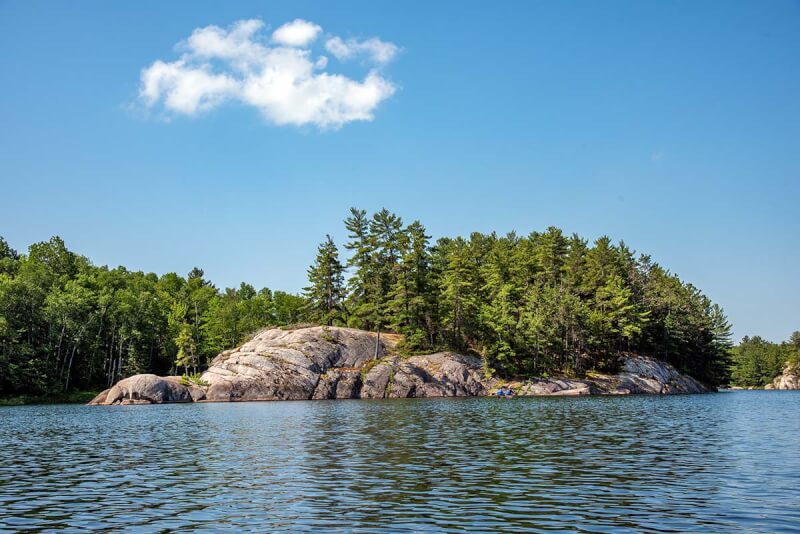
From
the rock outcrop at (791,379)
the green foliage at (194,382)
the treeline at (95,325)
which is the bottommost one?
the rock outcrop at (791,379)

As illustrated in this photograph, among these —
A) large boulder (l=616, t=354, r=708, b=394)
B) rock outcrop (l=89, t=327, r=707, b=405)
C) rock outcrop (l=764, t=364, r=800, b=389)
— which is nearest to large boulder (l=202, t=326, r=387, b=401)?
rock outcrop (l=89, t=327, r=707, b=405)

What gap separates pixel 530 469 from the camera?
22.2 meters

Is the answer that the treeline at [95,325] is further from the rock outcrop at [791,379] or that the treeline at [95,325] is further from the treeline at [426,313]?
the rock outcrop at [791,379]

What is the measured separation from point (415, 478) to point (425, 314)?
77467mm

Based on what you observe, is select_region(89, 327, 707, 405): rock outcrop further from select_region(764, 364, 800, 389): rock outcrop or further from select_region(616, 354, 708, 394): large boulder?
select_region(764, 364, 800, 389): rock outcrop

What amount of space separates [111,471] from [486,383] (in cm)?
7377

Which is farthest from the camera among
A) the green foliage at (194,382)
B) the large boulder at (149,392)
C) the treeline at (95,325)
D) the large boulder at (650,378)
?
the large boulder at (650,378)

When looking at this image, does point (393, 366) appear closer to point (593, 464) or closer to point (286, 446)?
point (286, 446)

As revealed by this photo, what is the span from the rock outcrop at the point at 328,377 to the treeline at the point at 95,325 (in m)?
18.0

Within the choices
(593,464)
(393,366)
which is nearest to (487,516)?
(593,464)

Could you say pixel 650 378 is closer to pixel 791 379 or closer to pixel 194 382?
pixel 194 382

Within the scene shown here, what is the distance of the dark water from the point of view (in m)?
15.3

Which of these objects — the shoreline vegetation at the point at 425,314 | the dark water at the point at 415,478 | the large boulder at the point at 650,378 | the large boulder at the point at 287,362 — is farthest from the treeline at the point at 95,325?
the dark water at the point at 415,478

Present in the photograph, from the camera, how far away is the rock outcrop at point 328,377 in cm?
8694
